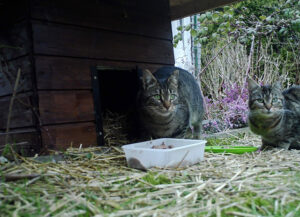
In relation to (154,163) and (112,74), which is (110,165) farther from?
(112,74)

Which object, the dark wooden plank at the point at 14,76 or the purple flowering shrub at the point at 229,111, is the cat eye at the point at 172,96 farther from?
the purple flowering shrub at the point at 229,111

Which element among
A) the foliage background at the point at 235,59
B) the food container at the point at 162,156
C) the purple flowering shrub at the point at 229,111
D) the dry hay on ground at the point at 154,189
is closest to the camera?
the dry hay on ground at the point at 154,189

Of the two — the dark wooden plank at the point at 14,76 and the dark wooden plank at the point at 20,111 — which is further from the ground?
the dark wooden plank at the point at 14,76

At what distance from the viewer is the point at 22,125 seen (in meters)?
2.65

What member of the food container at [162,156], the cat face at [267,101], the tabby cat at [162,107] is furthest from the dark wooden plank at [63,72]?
the cat face at [267,101]

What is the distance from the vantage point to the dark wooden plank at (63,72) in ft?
8.49

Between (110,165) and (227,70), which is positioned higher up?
(227,70)

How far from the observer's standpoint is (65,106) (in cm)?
272

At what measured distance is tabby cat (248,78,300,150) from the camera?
116 inches

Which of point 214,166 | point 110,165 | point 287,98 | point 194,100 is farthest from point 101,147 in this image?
point 287,98

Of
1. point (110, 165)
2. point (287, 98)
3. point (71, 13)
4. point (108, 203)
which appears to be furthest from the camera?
point (287, 98)

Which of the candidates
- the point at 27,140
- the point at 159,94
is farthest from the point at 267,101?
the point at 27,140

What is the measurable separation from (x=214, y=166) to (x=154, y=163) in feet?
1.53

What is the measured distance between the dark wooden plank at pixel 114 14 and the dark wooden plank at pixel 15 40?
0.18 metres
